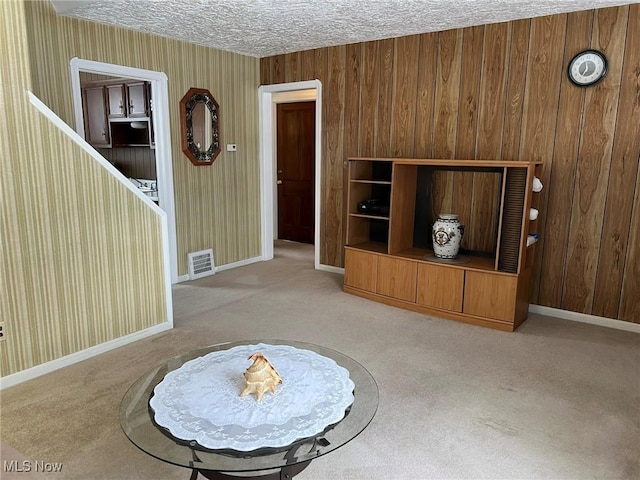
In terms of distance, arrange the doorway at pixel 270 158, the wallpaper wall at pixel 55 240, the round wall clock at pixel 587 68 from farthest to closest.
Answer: the doorway at pixel 270 158
the round wall clock at pixel 587 68
the wallpaper wall at pixel 55 240

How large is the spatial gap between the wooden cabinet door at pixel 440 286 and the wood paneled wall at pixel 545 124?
641 mm

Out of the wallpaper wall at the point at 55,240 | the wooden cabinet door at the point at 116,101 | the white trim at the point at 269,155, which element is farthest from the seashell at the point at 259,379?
the wooden cabinet door at the point at 116,101

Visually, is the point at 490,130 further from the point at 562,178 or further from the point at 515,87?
the point at 562,178

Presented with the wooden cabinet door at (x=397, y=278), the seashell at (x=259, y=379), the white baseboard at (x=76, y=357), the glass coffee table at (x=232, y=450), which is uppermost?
the seashell at (x=259, y=379)

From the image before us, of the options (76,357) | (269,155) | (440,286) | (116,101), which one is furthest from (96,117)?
(440,286)

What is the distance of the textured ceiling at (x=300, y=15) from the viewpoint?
11.3ft

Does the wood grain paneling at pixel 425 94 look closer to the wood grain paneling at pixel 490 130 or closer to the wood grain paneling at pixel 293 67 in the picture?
the wood grain paneling at pixel 490 130

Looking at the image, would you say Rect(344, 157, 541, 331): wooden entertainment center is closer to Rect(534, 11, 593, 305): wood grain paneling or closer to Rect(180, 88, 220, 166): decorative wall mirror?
Rect(534, 11, 593, 305): wood grain paneling

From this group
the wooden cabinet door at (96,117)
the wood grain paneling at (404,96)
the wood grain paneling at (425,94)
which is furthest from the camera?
the wooden cabinet door at (96,117)

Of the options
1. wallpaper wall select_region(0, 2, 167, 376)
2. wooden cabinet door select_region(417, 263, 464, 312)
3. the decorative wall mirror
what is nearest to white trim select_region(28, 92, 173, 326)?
wallpaper wall select_region(0, 2, 167, 376)

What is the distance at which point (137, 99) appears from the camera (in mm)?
5352

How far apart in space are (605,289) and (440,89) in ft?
7.33

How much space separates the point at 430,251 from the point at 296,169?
3.06 metres

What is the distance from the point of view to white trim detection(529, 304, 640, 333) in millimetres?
3708
